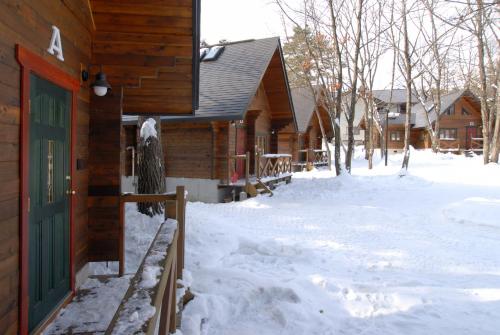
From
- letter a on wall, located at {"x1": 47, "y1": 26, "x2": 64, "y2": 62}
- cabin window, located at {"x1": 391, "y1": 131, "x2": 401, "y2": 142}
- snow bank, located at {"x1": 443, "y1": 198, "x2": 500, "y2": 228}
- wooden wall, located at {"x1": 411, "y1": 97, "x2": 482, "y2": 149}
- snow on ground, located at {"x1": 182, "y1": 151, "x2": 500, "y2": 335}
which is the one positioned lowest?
snow on ground, located at {"x1": 182, "y1": 151, "x2": 500, "y2": 335}

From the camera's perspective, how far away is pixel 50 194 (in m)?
3.94

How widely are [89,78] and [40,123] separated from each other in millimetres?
1842

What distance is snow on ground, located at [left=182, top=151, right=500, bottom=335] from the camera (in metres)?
4.45

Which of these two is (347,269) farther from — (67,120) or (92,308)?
(67,120)

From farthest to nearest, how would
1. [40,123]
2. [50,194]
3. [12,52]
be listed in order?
[50,194]
[40,123]
[12,52]

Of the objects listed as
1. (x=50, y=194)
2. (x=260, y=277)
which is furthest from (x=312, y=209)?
(x=50, y=194)

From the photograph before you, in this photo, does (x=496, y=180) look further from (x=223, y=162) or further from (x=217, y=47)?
(x=217, y=47)

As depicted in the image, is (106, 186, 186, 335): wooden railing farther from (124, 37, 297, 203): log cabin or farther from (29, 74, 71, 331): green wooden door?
(124, 37, 297, 203): log cabin

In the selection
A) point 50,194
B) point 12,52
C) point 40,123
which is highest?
point 12,52

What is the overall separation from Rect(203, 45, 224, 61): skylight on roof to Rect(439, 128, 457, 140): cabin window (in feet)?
106

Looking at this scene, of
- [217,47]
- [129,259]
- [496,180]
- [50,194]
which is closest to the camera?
[50,194]

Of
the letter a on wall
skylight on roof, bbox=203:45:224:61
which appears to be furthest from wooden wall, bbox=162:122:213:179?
the letter a on wall

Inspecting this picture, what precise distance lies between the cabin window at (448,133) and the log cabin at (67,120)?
42518mm

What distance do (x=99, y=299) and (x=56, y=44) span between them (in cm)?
275
